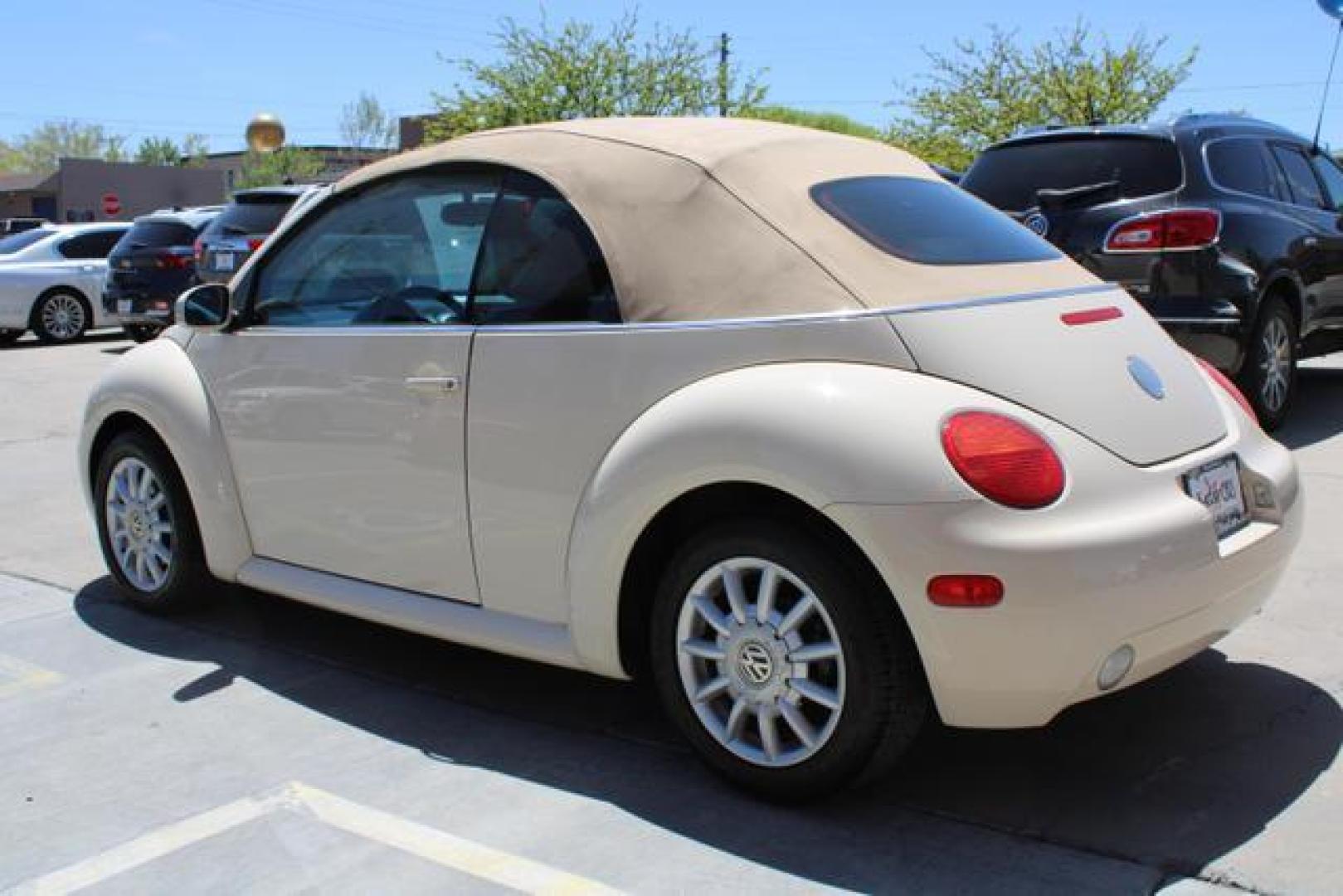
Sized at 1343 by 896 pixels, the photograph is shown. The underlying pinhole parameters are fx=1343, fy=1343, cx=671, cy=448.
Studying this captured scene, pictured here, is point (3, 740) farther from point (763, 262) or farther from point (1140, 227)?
point (1140, 227)

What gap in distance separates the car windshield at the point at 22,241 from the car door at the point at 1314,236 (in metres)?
15.6

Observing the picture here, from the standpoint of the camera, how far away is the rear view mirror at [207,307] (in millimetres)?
4586

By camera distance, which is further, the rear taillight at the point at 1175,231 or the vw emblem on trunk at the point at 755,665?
the rear taillight at the point at 1175,231

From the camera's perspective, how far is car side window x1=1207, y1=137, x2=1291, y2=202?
22.9ft

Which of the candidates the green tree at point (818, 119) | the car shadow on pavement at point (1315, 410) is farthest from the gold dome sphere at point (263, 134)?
the car shadow on pavement at point (1315, 410)

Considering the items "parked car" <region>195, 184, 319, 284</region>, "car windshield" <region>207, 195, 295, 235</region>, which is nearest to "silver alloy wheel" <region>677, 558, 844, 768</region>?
"parked car" <region>195, 184, 319, 284</region>

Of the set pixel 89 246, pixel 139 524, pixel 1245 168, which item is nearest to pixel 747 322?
pixel 139 524

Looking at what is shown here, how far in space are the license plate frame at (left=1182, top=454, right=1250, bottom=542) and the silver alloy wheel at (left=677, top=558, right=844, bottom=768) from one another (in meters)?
0.96

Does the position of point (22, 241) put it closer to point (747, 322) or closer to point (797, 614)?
point (747, 322)

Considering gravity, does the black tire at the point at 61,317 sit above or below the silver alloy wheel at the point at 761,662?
below

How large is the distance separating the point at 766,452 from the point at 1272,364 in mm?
5057

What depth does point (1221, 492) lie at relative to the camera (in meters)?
3.33

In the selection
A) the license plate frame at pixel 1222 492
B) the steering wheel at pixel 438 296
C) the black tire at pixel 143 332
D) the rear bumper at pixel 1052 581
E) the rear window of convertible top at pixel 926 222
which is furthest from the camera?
the black tire at pixel 143 332

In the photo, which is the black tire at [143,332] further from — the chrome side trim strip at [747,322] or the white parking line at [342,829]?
the white parking line at [342,829]
